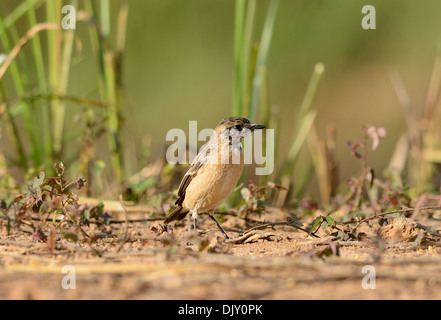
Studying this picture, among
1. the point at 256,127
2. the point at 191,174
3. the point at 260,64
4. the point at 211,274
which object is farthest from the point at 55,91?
the point at 211,274

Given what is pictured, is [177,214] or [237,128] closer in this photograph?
[177,214]

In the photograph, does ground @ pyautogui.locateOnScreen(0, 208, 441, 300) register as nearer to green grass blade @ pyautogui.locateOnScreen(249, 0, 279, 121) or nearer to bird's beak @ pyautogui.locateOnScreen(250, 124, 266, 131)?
bird's beak @ pyautogui.locateOnScreen(250, 124, 266, 131)

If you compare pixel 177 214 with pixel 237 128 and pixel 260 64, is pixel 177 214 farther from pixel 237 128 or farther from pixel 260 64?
pixel 260 64

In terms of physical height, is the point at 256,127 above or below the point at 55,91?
below

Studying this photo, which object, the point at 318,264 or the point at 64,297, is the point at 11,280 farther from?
the point at 318,264

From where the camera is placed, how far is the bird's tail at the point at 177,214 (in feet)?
15.3

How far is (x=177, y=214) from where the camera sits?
4.78m

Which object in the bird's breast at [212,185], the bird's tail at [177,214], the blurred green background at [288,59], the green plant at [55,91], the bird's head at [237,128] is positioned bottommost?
the bird's tail at [177,214]

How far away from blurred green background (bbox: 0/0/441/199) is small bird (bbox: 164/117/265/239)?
5.04m

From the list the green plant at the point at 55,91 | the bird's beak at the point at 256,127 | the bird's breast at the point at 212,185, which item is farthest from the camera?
the green plant at the point at 55,91

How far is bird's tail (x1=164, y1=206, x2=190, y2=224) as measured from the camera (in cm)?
467

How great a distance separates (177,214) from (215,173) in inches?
19.7

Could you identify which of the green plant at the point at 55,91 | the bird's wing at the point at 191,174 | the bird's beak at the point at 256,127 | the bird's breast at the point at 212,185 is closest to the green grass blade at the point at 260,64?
the bird's beak at the point at 256,127

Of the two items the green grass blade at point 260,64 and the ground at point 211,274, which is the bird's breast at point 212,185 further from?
the green grass blade at point 260,64
